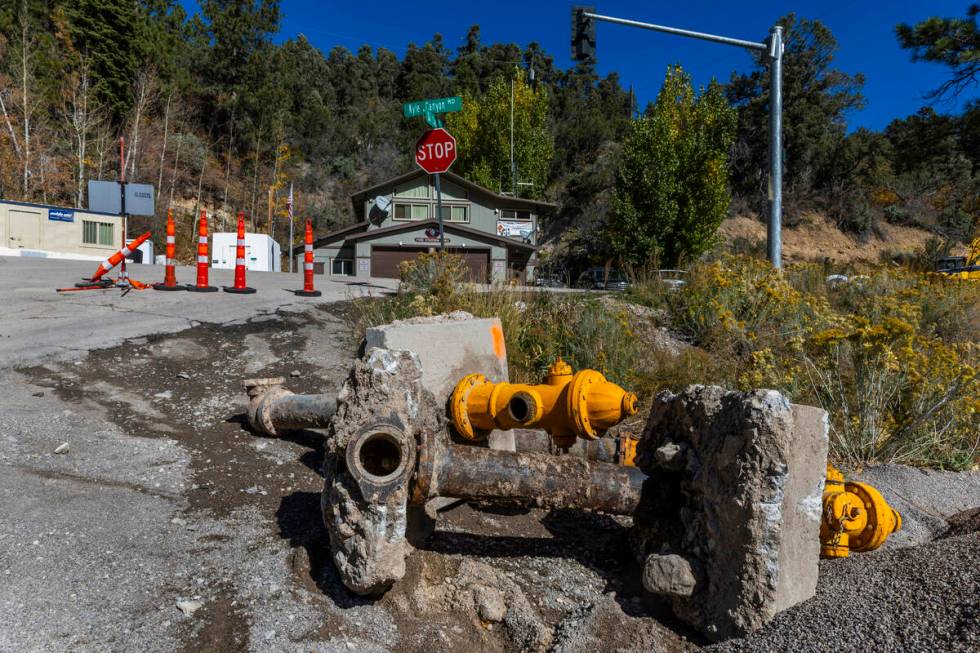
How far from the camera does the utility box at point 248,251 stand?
27.1m

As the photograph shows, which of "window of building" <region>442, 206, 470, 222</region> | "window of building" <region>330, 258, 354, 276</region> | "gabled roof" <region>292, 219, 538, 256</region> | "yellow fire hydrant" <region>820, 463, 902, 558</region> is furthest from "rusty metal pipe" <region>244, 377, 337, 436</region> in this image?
"window of building" <region>442, 206, 470, 222</region>

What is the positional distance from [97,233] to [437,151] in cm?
2027

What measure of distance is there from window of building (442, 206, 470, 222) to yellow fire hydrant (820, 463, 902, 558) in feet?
103

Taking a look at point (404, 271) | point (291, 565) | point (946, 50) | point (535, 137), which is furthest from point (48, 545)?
point (535, 137)

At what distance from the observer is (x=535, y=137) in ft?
143

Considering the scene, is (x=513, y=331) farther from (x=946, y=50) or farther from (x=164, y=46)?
(x=164, y=46)

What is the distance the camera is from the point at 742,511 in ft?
8.02

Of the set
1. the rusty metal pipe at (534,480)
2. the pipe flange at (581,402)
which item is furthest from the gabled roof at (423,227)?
the rusty metal pipe at (534,480)

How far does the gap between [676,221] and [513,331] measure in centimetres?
2571

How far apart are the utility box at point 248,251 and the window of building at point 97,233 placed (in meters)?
3.86

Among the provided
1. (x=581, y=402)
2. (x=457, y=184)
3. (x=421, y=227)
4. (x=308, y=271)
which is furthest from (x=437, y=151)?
(x=457, y=184)

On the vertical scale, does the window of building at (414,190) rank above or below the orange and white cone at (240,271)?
above

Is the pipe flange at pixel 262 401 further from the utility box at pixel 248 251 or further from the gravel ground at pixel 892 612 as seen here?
the utility box at pixel 248 251

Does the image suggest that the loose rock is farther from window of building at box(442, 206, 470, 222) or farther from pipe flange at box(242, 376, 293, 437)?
window of building at box(442, 206, 470, 222)
